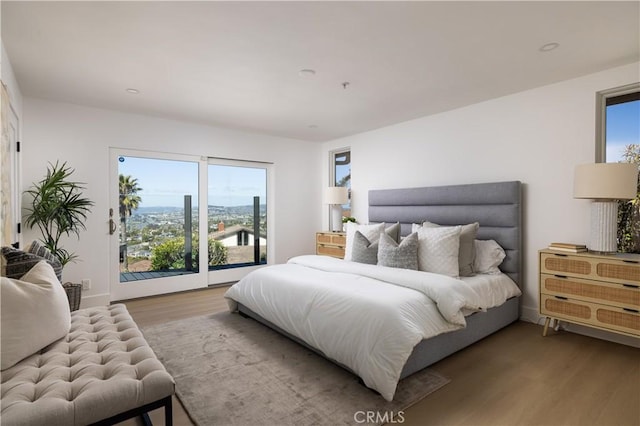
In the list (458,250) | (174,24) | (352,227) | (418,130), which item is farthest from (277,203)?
(174,24)

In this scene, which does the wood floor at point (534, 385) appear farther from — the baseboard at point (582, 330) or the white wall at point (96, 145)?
the white wall at point (96, 145)

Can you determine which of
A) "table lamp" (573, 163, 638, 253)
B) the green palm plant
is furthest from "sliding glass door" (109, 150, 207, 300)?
"table lamp" (573, 163, 638, 253)

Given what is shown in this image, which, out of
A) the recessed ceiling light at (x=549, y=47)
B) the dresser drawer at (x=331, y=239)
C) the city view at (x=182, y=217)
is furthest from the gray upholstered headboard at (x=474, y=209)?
the city view at (x=182, y=217)

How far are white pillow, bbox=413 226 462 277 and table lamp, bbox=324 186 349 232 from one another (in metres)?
2.17

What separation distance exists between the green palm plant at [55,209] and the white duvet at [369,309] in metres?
2.25

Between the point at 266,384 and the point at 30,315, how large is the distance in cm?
143

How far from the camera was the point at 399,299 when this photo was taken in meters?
2.33

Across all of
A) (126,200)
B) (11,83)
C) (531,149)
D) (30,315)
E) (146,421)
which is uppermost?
(11,83)

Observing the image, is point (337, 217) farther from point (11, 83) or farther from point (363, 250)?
point (11, 83)

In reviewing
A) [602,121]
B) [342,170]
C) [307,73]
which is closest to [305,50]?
[307,73]

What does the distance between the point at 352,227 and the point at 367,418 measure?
2697 mm

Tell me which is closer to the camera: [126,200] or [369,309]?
[369,309]

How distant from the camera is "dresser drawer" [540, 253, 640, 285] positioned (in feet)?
8.56

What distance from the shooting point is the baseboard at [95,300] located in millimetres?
4034
